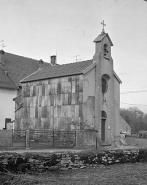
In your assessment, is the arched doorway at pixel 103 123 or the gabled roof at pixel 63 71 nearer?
the gabled roof at pixel 63 71

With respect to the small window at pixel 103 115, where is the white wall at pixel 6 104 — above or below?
above

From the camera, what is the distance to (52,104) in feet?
92.5

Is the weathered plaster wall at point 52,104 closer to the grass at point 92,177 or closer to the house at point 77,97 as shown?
the house at point 77,97

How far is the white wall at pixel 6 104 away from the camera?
124ft

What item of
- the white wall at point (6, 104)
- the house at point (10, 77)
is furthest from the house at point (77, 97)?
the house at point (10, 77)

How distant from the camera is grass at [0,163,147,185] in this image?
10.3 meters

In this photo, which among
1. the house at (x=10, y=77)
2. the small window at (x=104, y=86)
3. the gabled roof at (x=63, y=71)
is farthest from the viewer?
the house at (x=10, y=77)

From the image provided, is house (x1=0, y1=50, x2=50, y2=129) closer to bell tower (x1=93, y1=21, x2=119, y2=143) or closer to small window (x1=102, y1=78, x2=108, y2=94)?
small window (x1=102, y1=78, x2=108, y2=94)

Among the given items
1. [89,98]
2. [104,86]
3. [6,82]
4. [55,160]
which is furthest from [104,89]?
[55,160]

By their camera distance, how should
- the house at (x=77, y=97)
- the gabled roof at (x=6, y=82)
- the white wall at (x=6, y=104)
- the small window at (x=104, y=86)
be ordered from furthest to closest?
the gabled roof at (x=6, y=82), the white wall at (x=6, y=104), the small window at (x=104, y=86), the house at (x=77, y=97)

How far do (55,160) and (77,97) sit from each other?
14.2 meters

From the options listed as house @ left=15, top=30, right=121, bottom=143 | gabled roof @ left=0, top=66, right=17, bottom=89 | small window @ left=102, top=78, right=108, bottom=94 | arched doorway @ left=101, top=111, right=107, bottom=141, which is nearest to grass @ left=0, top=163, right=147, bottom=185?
house @ left=15, top=30, right=121, bottom=143

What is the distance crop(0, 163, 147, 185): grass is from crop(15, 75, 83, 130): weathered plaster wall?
12.7 metres

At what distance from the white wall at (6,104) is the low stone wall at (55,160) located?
2534 centimetres
